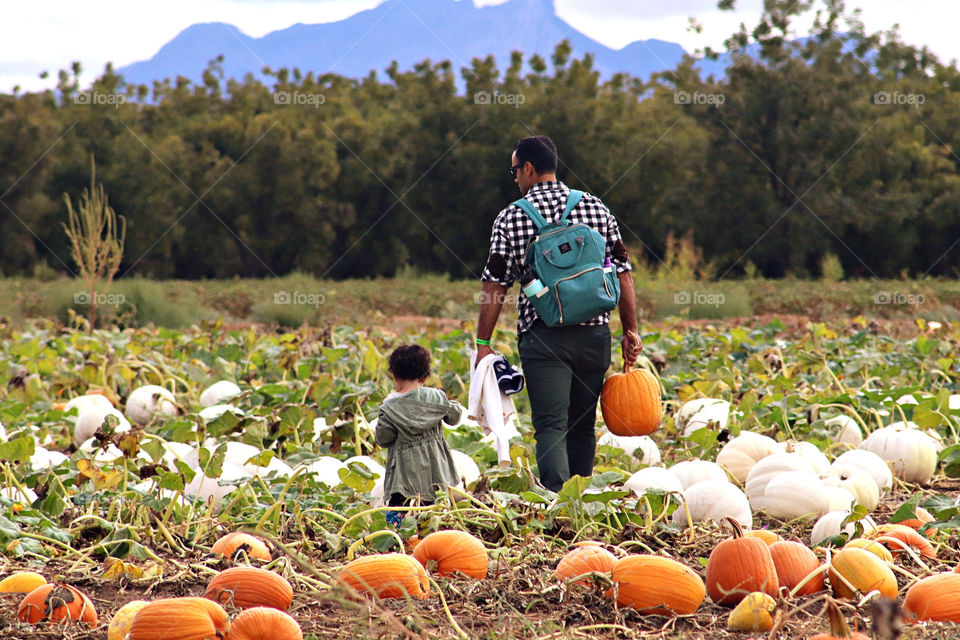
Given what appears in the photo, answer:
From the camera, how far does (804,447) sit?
3.69m

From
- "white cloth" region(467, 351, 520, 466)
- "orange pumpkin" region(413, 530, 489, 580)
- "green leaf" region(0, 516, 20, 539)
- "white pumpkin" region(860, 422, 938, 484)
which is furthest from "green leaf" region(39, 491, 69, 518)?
"white pumpkin" region(860, 422, 938, 484)

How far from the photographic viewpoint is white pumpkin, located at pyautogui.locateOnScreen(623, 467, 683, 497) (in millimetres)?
3229

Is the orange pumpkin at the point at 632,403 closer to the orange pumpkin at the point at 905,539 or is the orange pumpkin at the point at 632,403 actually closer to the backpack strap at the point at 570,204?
the backpack strap at the point at 570,204

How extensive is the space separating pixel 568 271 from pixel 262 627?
72.0 inches

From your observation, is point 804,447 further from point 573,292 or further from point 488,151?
point 488,151

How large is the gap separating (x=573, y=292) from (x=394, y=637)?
1.64 metres

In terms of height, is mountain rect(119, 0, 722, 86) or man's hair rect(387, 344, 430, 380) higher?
mountain rect(119, 0, 722, 86)

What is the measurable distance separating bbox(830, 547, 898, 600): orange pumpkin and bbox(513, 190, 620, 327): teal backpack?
1318 millimetres

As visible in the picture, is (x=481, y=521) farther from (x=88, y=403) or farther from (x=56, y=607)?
(x=88, y=403)

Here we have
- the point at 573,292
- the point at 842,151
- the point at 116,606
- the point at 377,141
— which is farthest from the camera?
the point at 377,141

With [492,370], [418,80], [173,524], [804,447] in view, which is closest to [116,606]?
[173,524]

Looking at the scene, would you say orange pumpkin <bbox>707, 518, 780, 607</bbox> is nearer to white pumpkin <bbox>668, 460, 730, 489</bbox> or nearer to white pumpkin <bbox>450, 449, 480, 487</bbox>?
white pumpkin <bbox>668, 460, 730, 489</bbox>

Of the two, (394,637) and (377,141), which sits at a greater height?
(377,141)

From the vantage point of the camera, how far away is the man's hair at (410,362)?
126 inches
